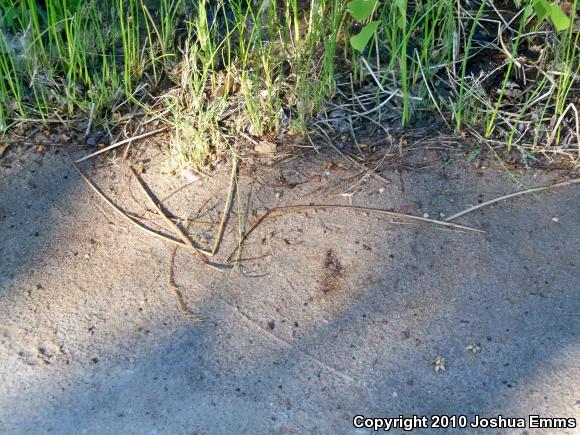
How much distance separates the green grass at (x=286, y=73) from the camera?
271cm

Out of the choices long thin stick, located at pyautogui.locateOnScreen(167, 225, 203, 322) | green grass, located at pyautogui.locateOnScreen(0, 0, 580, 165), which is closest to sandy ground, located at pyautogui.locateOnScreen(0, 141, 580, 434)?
long thin stick, located at pyautogui.locateOnScreen(167, 225, 203, 322)

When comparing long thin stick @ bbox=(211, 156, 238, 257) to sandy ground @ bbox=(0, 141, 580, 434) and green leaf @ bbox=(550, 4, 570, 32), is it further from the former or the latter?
green leaf @ bbox=(550, 4, 570, 32)

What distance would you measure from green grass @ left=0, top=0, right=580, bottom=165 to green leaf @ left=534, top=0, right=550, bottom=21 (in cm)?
38

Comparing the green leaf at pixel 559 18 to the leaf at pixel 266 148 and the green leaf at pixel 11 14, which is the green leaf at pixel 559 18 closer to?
the leaf at pixel 266 148

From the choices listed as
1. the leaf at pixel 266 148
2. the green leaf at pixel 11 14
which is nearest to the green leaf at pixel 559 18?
the leaf at pixel 266 148

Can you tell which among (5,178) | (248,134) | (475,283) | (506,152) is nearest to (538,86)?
(506,152)

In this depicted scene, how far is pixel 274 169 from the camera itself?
267 centimetres

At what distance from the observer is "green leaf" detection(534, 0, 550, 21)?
2203 millimetres

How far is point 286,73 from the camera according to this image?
2936mm

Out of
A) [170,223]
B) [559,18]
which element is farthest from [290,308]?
[559,18]

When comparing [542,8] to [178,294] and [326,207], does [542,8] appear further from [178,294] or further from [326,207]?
[178,294]

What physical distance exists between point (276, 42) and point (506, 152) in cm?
105

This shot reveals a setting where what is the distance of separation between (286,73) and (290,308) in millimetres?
1104

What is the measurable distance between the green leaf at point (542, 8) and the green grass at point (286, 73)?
378 mm
